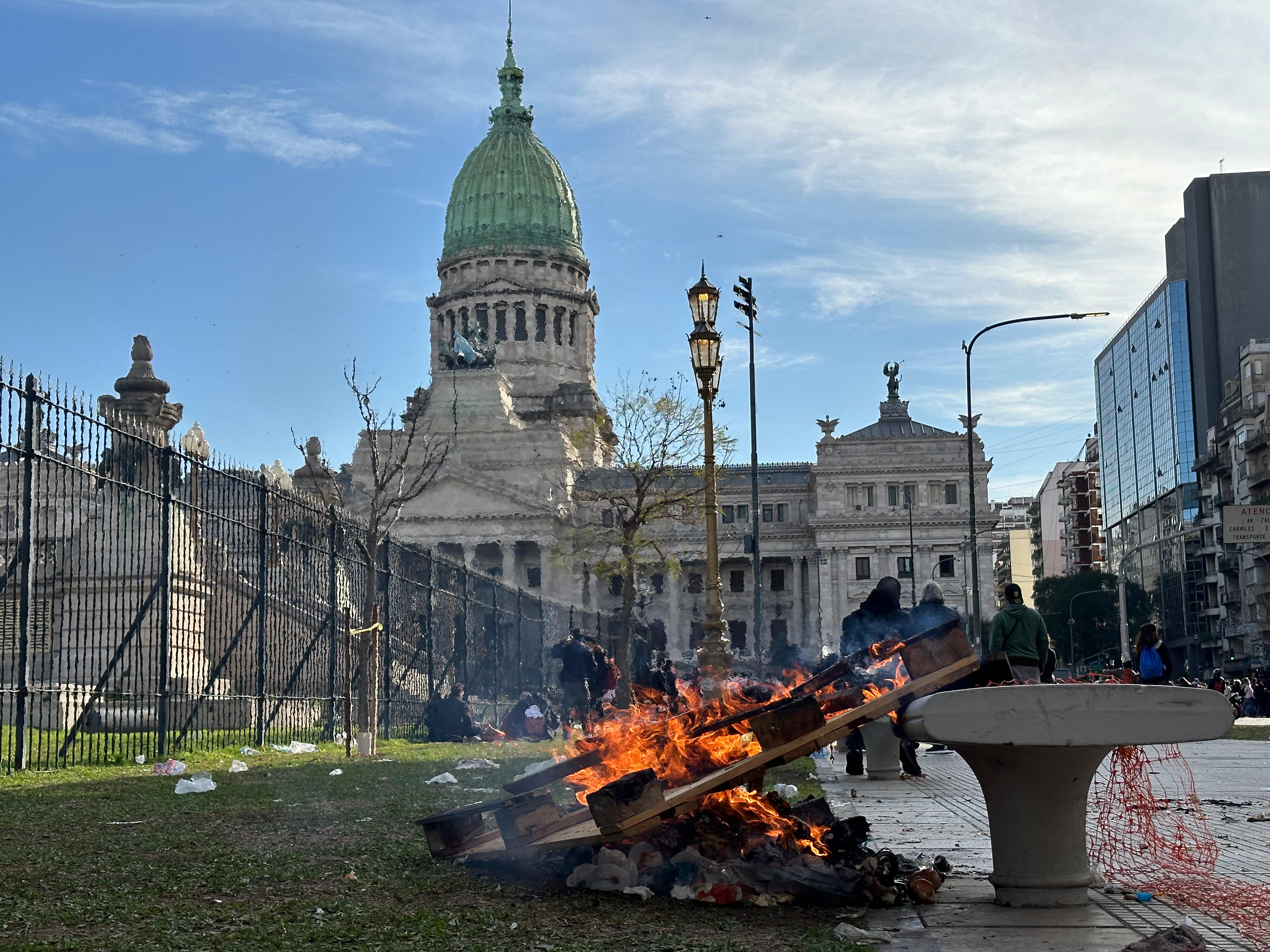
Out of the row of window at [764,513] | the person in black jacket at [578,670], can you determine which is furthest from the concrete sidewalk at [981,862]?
the row of window at [764,513]

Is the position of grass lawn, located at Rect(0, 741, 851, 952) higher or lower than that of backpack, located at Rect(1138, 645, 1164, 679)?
lower

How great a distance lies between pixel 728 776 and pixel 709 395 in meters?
13.8

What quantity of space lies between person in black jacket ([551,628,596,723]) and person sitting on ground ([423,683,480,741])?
1.67 m

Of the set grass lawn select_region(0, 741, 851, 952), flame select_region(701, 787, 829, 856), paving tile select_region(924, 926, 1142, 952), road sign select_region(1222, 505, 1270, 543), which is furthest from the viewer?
road sign select_region(1222, 505, 1270, 543)

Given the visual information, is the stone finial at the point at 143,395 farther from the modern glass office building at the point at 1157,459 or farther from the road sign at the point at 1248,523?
the modern glass office building at the point at 1157,459

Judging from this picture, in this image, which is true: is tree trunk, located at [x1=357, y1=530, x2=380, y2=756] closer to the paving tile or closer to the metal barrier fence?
the metal barrier fence

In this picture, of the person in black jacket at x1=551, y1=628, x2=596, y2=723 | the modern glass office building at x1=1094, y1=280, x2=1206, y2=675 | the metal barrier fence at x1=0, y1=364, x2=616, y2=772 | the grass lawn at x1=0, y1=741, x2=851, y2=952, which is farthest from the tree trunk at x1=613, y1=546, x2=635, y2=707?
the modern glass office building at x1=1094, y1=280, x2=1206, y2=675

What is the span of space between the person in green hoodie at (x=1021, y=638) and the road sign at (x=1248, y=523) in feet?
72.8

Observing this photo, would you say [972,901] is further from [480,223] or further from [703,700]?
[480,223]

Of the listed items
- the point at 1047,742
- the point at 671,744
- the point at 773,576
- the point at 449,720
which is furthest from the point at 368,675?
the point at 773,576

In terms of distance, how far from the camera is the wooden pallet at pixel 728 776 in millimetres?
6730

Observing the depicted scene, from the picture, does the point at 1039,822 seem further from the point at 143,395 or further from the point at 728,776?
the point at 143,395

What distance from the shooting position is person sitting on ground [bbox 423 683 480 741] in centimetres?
2255

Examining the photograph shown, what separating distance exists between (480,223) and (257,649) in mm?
87633
